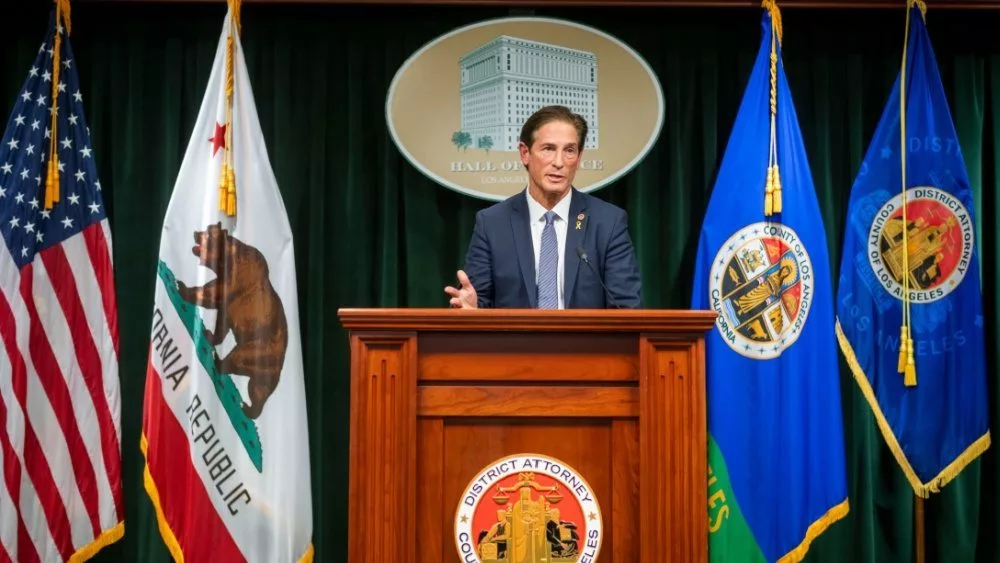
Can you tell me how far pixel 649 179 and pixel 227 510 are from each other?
6.77ft

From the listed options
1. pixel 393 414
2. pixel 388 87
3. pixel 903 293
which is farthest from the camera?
pixel 388 87

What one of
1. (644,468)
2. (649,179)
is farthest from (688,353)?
(649,179)

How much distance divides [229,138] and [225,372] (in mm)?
833

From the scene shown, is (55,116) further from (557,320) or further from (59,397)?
(557,320)

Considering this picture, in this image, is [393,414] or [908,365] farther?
[908,365]

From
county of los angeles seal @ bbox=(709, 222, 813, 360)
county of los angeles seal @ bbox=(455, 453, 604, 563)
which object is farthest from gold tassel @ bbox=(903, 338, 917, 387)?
county of los angeles seal @ bbox=(455, 453, 604, 563)

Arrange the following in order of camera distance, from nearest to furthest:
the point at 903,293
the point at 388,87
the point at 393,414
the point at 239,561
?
1. the point at 393,414
2. the point at 239,561
3. the point at 903,293
4. the point at 388,87

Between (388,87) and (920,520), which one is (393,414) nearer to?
(388,87)

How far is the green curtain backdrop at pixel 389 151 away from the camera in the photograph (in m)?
4.10

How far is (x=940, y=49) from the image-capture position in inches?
167

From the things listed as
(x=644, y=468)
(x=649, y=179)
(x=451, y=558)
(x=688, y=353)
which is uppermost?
(x=649, y=179)

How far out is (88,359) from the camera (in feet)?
12.1

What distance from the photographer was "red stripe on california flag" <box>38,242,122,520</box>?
3.69m

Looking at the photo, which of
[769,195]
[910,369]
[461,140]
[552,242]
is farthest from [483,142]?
[910,369]
